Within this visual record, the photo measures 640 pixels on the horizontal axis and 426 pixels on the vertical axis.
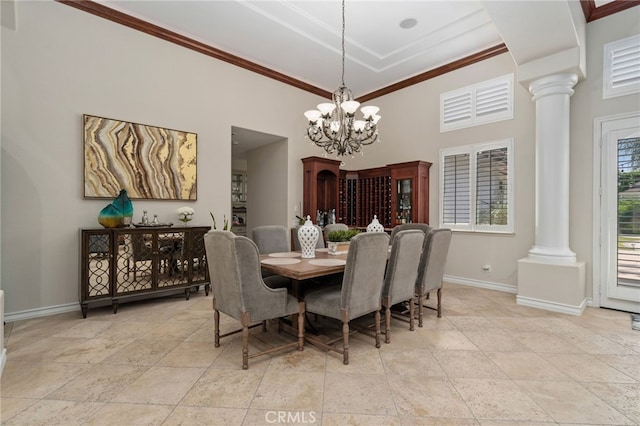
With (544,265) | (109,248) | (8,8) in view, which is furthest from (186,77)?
(544,265)

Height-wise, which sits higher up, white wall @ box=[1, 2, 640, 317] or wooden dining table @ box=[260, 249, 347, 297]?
white wall @ box=[1, 2, 640, 317]

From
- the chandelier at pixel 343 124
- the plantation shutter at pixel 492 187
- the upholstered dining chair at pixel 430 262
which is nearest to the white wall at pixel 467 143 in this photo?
the plantation shutter at pixel 492 187

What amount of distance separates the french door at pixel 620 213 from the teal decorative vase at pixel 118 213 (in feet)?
18.6

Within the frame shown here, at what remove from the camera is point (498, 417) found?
1707mm

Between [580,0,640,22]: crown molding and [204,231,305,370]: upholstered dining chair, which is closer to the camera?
[204,231,305,370]: upholstered dining chair

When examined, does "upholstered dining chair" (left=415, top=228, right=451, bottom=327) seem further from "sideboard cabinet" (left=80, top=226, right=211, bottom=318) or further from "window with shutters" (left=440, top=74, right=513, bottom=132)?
"sideboard cabinet" (left=80, top=226, right=211, bottom=318)

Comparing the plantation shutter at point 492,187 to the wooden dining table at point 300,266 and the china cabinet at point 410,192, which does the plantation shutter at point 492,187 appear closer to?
the china cabinet at point 410,192

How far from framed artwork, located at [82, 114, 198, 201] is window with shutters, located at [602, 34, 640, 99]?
5296mm

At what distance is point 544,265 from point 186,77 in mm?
5307

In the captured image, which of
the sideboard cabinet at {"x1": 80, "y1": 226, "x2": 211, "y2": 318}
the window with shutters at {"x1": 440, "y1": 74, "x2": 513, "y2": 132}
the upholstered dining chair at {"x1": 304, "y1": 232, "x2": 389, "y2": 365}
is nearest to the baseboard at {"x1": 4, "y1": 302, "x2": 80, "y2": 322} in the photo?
the sideboard cabinet at {"x1": 80, "y1": 226, "x2": 211, "y2": 318}

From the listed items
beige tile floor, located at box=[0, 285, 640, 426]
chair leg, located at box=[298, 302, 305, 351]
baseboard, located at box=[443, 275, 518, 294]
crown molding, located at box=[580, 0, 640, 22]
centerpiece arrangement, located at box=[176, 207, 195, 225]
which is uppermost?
crown molding, located at box=[580, 0, 640, 22]

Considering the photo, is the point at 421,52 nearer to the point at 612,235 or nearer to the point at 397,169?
the point at 397,169

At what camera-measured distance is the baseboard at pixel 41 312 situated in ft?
10.3

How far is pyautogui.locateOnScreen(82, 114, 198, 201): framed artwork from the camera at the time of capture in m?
3.54
